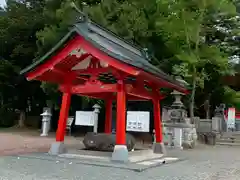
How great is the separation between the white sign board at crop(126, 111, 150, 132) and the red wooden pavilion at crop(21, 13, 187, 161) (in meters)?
0.95

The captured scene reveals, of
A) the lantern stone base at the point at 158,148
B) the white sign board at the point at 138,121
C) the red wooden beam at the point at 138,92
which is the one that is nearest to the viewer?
the red wooden beam at the point at 138,92

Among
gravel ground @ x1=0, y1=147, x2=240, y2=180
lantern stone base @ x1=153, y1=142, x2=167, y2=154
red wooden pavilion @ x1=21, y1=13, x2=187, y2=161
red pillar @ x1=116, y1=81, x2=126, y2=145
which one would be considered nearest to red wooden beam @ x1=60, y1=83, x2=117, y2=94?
red wooden pavilion @ x1=21, y1=13, x2=187, y2=161

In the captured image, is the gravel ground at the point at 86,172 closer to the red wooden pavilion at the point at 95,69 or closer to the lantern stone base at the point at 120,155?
the lantern stone base at the point at 120,155

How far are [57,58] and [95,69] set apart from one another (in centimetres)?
122

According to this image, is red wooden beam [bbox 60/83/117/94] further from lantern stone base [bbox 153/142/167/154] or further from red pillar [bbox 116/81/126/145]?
lantern stone base [bbox 153/142/167/154]

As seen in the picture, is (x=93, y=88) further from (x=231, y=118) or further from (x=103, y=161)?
(x=231, y=118)

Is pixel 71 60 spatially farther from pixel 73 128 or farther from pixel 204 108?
pixel 204 108

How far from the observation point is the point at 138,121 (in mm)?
11117

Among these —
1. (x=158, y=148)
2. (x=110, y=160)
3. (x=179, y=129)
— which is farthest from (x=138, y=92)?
(x=179, y=129)

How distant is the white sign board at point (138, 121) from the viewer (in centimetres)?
1098

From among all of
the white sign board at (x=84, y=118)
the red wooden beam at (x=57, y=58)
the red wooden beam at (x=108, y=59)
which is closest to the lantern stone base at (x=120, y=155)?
the red wooden beam at (x=108, y=59)

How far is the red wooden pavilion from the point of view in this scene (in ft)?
27.1

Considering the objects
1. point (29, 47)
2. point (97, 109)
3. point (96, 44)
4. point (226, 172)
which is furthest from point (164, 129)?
point (29, 47)

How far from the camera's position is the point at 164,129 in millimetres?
15430
